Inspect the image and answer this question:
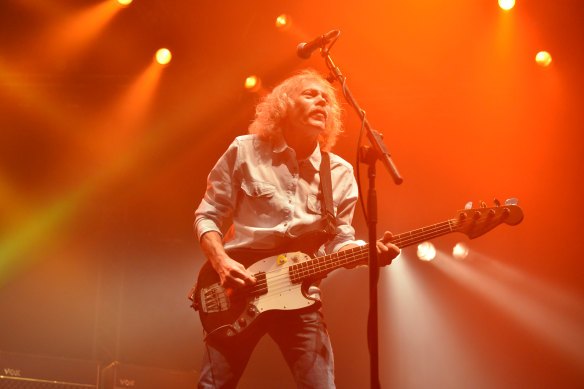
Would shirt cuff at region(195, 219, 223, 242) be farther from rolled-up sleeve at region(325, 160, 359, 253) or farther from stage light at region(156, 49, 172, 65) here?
stage light at region(156, 49, 172, 65)

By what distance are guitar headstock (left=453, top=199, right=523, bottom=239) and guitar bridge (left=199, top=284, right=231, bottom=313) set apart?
1.32 meters

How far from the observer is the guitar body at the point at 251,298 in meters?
2.37

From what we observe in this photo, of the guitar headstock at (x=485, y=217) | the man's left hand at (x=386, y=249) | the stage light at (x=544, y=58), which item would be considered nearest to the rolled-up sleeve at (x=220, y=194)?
the man's left hand at (x=386, y=249)

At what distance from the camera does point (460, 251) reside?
4680mm

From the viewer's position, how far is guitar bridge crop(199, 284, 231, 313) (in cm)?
241

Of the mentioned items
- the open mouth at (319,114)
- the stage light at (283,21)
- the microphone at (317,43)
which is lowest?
the open mouth at (319,114)

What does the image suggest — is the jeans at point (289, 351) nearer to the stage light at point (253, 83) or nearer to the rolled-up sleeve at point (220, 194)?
the rolled-up sleeve at point (220, 194)

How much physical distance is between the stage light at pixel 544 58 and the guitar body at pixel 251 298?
360 cm

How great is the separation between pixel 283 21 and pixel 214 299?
10.5ft

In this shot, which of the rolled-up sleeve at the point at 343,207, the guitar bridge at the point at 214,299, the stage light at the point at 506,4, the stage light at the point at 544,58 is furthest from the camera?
the stage light at the point at 544,58

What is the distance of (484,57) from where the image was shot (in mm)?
4664

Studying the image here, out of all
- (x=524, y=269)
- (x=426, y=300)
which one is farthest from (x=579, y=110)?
(x=426, y=300)

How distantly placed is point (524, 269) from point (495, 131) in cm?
146

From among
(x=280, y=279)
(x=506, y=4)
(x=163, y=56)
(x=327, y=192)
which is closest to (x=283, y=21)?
(x=163, y=56)
